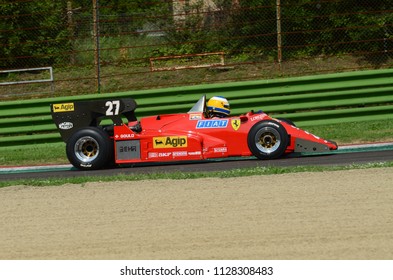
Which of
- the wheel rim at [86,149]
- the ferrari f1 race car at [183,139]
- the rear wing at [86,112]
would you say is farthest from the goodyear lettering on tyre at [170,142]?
the wheel rim at [86,149]

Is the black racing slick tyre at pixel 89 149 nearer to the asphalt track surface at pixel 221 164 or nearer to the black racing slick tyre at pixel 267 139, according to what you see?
the asphalt track surface at pixel 221 164

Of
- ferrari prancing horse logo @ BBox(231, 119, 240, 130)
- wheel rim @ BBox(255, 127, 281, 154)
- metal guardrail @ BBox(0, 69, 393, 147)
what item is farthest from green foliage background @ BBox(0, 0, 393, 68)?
wheel rim @ BBox(255, 127, 281, 154)

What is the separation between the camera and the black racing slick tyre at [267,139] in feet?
38.4

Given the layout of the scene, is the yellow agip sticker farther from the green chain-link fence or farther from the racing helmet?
the green chain-link fence

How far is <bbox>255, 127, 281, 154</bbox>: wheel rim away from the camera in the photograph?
11750 millimetres

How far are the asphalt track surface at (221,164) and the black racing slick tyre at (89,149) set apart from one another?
13 cm

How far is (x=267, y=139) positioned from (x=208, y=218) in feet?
13.3

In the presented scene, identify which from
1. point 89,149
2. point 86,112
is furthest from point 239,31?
point 89,149

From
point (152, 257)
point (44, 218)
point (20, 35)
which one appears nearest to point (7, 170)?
point (20, 35)

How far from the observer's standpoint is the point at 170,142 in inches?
470

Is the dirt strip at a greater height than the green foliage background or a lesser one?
lesser

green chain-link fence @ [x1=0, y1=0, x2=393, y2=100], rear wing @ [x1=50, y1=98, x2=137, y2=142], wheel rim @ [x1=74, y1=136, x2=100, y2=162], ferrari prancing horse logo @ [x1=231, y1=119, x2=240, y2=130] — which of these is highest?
green chain-link fence @ [x1=0, y1=0, x2=393, y2=100]

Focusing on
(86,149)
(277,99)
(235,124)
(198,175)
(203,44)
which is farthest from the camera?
(203,44)

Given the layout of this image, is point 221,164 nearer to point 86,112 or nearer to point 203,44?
point 86,112
